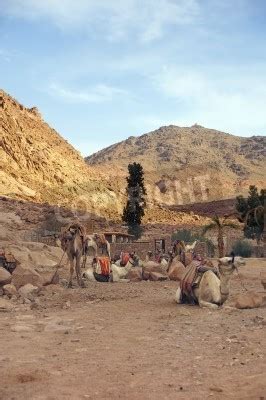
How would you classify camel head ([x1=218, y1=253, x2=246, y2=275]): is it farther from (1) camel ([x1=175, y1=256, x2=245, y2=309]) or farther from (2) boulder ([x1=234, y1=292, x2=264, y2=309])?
(2) boulder ([x1=234, y1=292, x2=264, y2=309])

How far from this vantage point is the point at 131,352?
655 cm

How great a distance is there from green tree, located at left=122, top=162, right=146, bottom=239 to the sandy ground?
35.1 metres

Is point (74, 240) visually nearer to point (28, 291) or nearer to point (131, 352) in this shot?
point (28, 291)

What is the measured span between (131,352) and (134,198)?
4053 centimetres

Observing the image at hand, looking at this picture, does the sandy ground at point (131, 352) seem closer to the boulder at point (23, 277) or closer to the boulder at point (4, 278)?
the boulder at point (4, 278)

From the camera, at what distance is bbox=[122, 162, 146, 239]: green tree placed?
46.2 m

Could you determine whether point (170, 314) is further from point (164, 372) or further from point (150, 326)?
point (164, 372)

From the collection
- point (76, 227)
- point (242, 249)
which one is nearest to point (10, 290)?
point (76, 227)

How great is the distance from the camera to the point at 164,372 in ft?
18.1

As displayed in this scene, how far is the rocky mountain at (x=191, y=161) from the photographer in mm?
100188

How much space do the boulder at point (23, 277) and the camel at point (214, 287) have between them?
15.3 ft

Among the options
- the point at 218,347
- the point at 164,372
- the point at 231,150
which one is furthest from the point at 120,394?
the point at 231,150

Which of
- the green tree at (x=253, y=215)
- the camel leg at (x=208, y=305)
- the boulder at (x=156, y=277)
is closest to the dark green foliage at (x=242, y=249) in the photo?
the green tree at (x=253, y=215)

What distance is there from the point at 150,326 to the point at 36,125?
77891 mm
